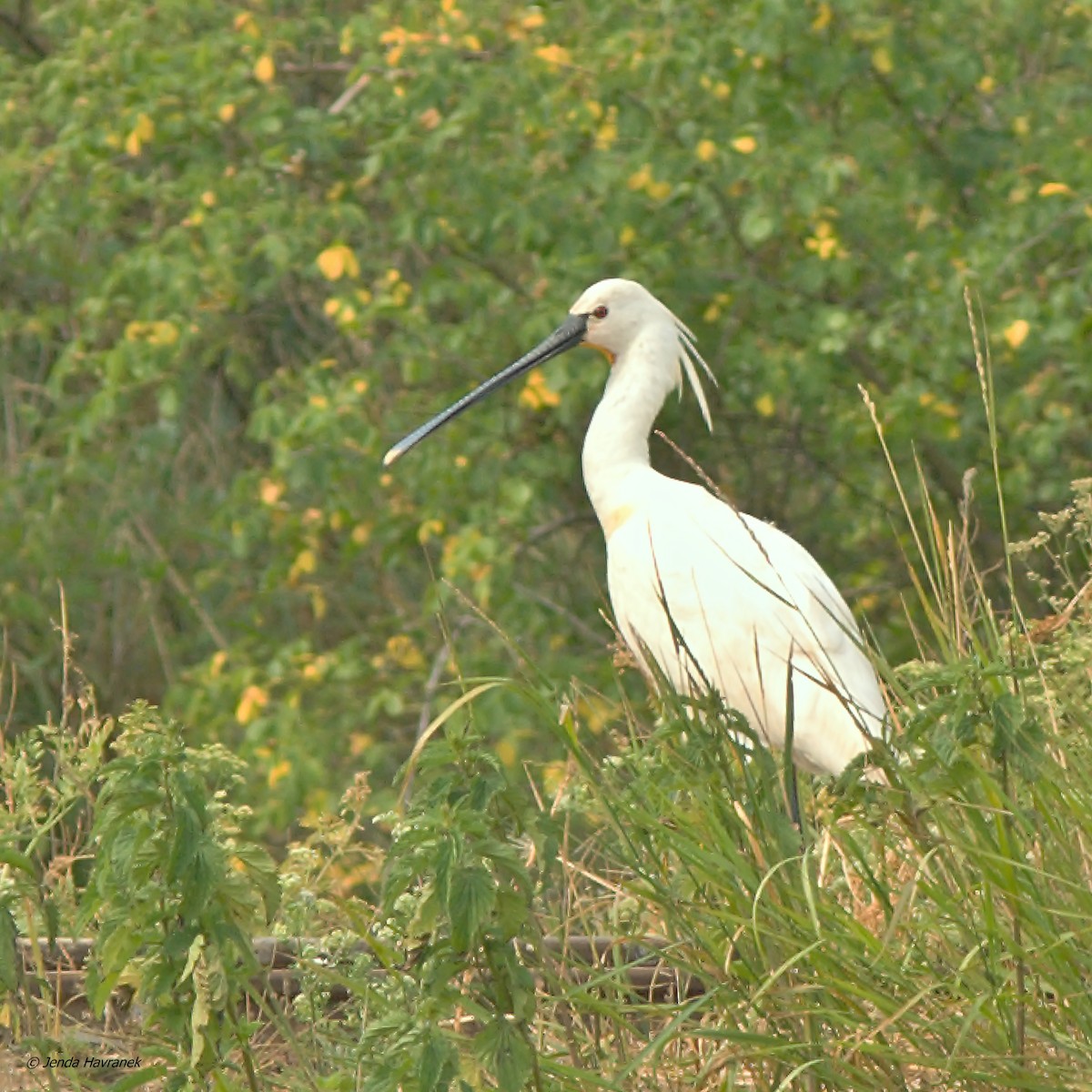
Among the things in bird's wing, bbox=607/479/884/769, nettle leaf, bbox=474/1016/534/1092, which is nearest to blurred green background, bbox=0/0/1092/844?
bird's wing, bbox=607/479/884/769

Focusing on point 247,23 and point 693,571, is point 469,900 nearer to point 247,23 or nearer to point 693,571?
point 693,571

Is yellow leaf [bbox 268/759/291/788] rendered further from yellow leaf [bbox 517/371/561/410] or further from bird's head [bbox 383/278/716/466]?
bird's head [bbox 383/278/716/466]

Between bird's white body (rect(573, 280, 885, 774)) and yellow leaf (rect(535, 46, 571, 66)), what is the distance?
1.64m

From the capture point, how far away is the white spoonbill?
4.82 meters

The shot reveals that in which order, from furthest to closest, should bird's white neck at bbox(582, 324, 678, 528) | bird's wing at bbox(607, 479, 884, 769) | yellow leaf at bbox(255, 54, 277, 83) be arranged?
yellow leaf at bbox(255, 54, 277, 83)
bird's white neck at bbox(582, 324, 678, 528)
bird's wing at bbox(607, 479, 884, 769)

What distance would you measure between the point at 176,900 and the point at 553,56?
5295 mm

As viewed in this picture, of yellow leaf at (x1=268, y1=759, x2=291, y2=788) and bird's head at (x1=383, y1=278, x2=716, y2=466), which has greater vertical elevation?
bird's head at (x1=383, y1=278, x2=716, y2=466)

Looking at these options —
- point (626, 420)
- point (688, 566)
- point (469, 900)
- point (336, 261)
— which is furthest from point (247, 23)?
point (469, 900)

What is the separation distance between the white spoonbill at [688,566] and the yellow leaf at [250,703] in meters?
1.66

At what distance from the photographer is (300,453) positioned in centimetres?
761

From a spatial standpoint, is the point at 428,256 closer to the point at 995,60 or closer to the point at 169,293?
the point at 169,293

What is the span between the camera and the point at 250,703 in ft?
25.3

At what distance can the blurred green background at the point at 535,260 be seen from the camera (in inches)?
291

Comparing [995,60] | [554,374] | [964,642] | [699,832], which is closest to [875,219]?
[995,60]
